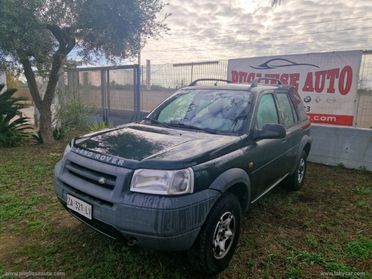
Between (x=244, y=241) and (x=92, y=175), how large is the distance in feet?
6.03

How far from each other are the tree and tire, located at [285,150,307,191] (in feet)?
15.8

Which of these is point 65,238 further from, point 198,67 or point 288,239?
point 198,67

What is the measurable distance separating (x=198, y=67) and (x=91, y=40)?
2.88 m

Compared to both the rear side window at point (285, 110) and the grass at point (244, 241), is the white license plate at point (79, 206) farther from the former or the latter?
the rear side window at point (285, 110)

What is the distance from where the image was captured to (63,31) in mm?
6805

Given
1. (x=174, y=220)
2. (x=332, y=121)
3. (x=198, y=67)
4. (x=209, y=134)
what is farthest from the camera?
(x=198, y=67)

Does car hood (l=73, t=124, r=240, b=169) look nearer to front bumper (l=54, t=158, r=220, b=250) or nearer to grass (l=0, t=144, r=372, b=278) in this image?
front bumper (l=54, t=158, r=220, b=250)

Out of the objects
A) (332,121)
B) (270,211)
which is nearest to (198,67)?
(332,121)

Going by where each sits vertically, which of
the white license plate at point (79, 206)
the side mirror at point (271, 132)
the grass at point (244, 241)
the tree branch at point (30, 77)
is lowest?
the grass at point (244, 241)

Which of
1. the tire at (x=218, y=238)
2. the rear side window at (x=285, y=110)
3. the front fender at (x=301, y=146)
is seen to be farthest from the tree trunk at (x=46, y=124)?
the tire at (x=218, y=238)

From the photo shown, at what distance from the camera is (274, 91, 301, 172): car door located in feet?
13.2

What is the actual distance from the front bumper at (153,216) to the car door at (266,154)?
95cm

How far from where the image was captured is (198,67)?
805cm

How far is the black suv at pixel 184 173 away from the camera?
2.17m
